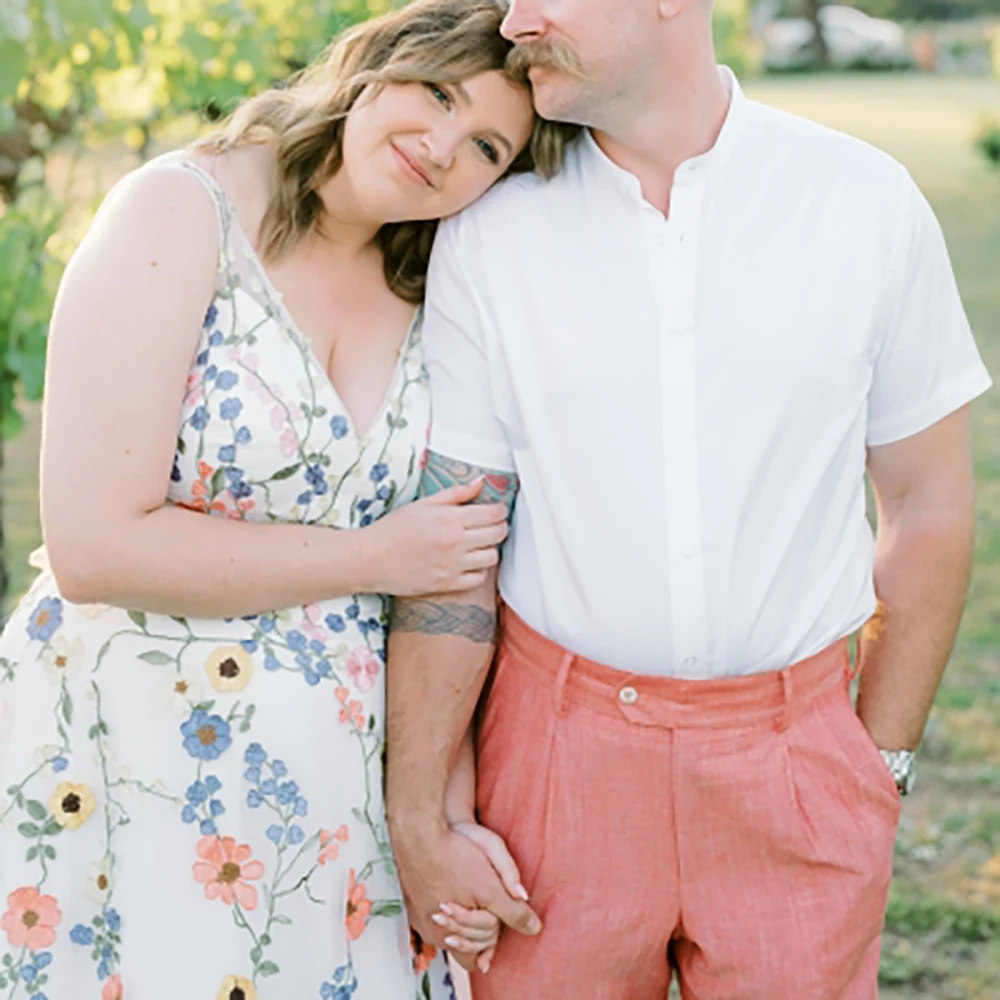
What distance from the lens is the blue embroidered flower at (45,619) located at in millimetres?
2494

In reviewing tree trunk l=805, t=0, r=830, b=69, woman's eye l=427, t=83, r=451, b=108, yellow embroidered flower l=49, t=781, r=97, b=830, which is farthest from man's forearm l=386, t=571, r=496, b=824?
tree trunk l=805, t=0, r=830, b=69

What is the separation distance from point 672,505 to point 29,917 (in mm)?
1193

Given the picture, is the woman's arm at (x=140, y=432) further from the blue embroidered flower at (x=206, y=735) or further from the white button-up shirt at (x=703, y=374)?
the white button-up shirt at (x=703, y=374)

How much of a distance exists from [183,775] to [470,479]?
0.66 meters

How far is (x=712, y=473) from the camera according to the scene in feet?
7.97

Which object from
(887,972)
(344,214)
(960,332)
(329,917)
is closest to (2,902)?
(329,917)

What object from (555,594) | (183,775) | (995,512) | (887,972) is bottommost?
(995,512)

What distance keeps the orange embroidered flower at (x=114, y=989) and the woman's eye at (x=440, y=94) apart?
4.80 feet

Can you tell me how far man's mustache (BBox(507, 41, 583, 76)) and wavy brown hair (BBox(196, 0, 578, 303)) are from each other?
5cm

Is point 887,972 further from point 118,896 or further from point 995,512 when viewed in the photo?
point 995,512

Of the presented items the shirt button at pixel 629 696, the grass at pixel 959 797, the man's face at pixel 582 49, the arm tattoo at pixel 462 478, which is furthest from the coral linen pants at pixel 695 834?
the grass at pixel 959 797

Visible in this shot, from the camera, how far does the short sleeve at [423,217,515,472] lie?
2.55 m

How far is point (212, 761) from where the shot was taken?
7.89 ft

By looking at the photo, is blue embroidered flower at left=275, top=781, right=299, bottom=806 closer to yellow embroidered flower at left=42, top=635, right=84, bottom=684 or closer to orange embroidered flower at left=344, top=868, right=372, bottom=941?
orange embroidered flower at left=344, top=868, right=372, bottom=941
